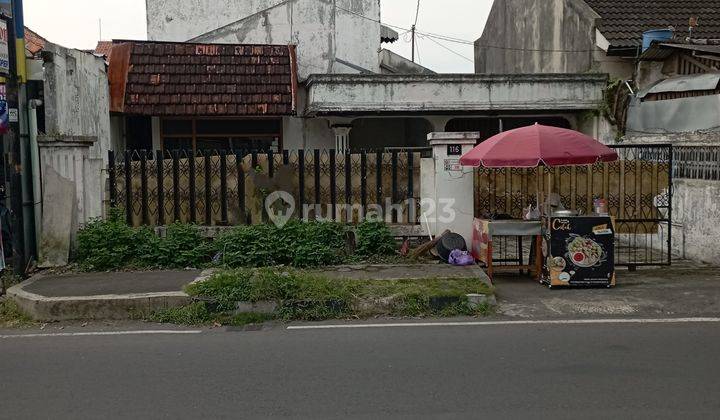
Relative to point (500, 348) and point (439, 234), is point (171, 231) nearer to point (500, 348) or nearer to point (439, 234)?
point (439, 234)

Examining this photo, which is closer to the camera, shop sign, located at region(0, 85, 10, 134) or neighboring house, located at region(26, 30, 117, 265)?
shop sign, located at region(0, 85, 10, 134)

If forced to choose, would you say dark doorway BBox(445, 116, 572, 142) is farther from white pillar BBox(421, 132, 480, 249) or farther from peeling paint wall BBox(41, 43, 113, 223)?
peeling paint wall BBox(41, 43, 113, 223)

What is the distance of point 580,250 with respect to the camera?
910 cm

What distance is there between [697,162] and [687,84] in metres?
2.43

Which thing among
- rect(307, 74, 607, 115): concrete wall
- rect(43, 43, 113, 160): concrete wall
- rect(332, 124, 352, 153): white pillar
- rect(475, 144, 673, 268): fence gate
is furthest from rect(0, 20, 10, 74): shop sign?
rect(332, 124, 352, 153): white pillar

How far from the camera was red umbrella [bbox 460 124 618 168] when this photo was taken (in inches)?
344

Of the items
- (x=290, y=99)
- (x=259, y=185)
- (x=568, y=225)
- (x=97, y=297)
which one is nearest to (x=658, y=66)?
(x=568, y=225)

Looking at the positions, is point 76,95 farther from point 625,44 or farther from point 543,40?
point 543,40

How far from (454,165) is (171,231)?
4.41 metres

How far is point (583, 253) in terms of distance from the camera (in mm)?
9094

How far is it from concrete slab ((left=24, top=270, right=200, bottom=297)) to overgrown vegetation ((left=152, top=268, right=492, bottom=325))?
615 mm

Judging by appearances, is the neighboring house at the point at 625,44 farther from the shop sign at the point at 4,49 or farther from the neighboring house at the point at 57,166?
the shop sign at the point at 4,49

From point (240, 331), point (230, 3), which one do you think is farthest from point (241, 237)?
point (230, 3)

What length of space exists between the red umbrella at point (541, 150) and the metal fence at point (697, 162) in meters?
2.69
